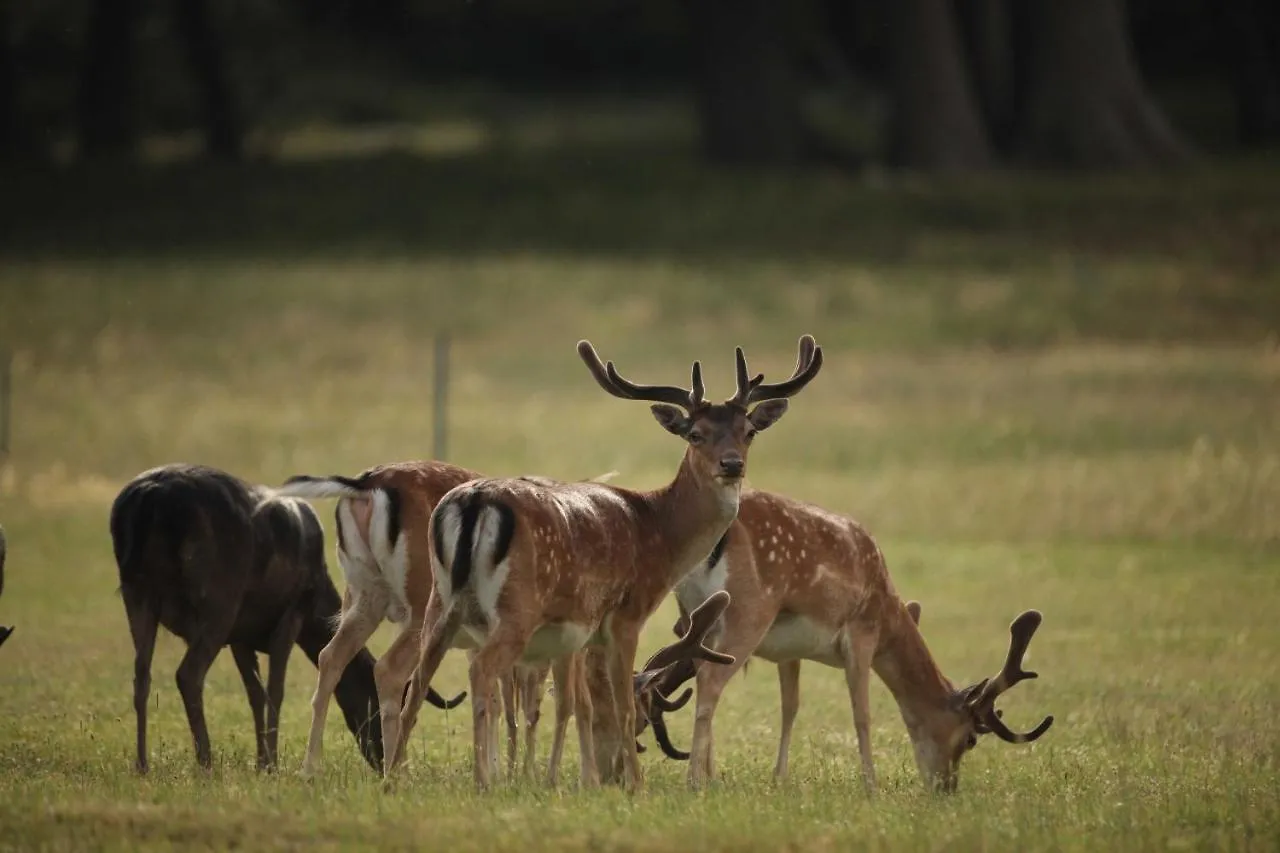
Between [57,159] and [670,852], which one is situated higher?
[57,159]

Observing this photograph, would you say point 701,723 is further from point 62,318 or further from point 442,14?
point 442,14

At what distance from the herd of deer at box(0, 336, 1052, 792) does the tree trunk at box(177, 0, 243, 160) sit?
37145 millimetres

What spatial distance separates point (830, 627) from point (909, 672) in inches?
20.1

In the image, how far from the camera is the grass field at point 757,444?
10516 mm

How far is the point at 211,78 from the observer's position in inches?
1922

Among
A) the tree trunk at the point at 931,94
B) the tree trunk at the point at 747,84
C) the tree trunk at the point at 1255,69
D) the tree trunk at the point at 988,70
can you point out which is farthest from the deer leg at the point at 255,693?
the tree trunk at the point at 1255,69

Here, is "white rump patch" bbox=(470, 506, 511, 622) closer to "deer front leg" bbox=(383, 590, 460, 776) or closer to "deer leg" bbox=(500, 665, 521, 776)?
"deer front leg" bbox=(383, 590, 460, 776)

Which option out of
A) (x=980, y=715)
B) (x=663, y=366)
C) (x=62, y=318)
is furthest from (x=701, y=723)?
(x=62, y=318)

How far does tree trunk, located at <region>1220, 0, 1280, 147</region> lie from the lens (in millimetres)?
47253

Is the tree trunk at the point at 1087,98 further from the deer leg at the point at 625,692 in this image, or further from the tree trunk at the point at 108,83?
the deer leg at the point at 625,692

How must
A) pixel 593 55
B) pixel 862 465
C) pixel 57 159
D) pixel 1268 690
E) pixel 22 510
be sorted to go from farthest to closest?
pixel 593 55
pixel 57 159
pixel 862 465
pixel 22 510
pixel 1268 690

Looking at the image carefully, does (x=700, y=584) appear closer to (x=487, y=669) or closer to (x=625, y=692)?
(x=625, y=692)

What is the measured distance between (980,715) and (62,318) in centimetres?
2584

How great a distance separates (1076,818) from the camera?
33.9 ft
